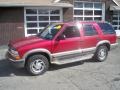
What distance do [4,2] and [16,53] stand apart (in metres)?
7.69

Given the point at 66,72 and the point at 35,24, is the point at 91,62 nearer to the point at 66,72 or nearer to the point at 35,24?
the point at 66,72

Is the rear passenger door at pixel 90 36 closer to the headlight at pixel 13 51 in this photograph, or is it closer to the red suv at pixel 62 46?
the red suv at pixel 62 46

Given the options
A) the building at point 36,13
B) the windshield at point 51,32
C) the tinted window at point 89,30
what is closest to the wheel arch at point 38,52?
the windshield at point 51,32

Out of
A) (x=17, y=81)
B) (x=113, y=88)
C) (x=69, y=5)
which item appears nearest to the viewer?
(x=113, y=88)

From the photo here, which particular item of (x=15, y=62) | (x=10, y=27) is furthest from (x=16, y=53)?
(x=10, y=27)

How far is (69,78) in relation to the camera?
7.21 metres

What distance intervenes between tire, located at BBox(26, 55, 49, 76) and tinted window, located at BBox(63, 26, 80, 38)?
4.31ft

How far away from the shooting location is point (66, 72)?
7969 mm

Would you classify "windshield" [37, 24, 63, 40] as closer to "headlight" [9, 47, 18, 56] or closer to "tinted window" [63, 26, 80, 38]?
"tinted window" [63, 26, 80, 38]

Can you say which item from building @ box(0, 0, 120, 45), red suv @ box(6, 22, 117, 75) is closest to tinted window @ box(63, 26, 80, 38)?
red suv @ box(6, 22, 117, 75)

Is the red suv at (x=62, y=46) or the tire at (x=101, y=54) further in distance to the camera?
the tire at (x=101, y=54)

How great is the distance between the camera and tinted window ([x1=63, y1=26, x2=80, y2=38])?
8281 millimetres

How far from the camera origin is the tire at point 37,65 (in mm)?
7537

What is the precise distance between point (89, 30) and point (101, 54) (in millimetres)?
1311
